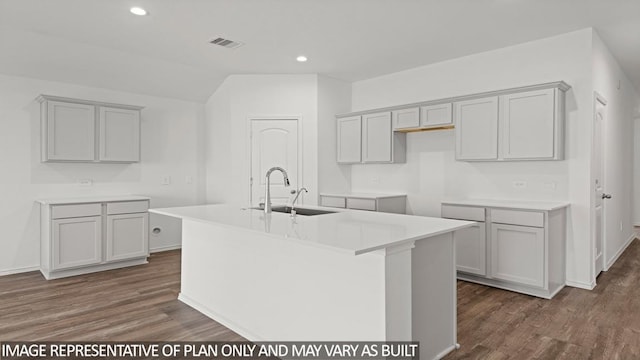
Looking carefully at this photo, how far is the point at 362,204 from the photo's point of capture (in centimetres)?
498

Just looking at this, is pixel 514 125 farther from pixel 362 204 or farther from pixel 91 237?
pixel 91 237

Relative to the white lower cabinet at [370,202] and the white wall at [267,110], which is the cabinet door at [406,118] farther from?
the white wall at [267,110]

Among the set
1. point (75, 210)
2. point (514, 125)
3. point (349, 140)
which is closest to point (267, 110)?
point (349, 140)

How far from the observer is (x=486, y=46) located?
4.30 meters

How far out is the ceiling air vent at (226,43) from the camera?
4.14 m

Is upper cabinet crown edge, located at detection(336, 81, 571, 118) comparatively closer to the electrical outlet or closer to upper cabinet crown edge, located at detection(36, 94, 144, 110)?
the electrical outlet

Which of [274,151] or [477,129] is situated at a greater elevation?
[477,129]

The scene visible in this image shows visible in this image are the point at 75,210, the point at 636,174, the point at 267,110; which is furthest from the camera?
the point at 636,174

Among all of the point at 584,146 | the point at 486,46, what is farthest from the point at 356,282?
the point at 486,46

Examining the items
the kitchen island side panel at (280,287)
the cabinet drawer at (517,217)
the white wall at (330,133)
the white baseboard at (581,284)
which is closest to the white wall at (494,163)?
the white baseboard at (581,284)

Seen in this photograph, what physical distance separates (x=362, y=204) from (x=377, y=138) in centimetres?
97

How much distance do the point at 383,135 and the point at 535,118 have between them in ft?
6.22

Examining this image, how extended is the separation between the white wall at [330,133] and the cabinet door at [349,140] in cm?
11

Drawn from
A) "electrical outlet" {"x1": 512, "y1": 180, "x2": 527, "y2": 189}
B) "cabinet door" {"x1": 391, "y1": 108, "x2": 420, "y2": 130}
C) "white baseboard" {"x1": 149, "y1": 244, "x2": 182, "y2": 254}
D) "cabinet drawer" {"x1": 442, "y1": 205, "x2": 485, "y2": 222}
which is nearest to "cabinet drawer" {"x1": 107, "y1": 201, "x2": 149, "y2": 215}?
"white baseboard" {"x1": 149, "y1": 244, "x2": 182, "y2": 254}
